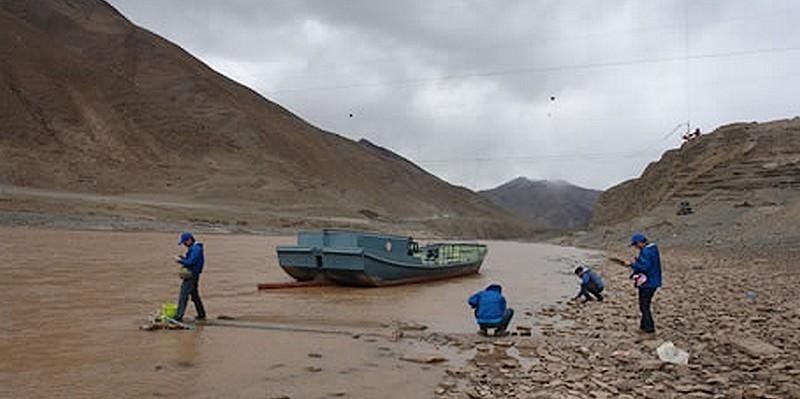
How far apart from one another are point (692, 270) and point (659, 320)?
1610cm

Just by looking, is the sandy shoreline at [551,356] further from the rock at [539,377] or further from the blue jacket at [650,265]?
the blue jacket at [650,265]

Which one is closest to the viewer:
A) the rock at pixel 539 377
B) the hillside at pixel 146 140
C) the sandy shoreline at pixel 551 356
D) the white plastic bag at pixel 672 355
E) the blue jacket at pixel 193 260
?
the sandy shoreline at pixel 551 356

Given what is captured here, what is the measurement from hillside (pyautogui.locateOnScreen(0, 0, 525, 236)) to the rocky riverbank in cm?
5081

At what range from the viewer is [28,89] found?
91188mm

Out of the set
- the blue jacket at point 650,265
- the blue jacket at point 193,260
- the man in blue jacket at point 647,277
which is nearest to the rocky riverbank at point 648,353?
the man in blue jacket at point 647,277

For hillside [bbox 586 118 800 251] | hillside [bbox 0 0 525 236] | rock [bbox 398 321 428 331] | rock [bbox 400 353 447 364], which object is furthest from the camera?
hillside [bbox 0 0 525 236]

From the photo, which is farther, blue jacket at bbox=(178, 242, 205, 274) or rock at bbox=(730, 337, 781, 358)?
blue jacket at bbox=(178, 242, 205, 274)

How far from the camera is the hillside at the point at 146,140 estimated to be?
79812mm

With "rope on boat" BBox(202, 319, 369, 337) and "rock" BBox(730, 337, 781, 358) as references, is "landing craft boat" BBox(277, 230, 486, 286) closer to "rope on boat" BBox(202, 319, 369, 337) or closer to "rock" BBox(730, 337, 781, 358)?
"rope on boat" BBox(202, 319, 369, 337)

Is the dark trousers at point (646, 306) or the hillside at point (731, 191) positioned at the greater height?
the hillside at point (731, 191)

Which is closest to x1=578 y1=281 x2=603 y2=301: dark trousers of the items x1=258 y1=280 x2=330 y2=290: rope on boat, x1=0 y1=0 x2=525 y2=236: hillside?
x1=258 y1=280 x2=330 y2=290: rope on boat

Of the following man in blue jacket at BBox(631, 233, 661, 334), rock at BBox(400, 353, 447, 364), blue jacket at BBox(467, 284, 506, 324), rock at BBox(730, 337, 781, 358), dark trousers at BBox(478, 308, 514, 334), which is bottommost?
rock at BBox(400, 353, 447, 364)

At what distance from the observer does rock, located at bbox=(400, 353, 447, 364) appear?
35.2ft

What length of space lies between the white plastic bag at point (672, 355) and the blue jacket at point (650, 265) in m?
2.56
